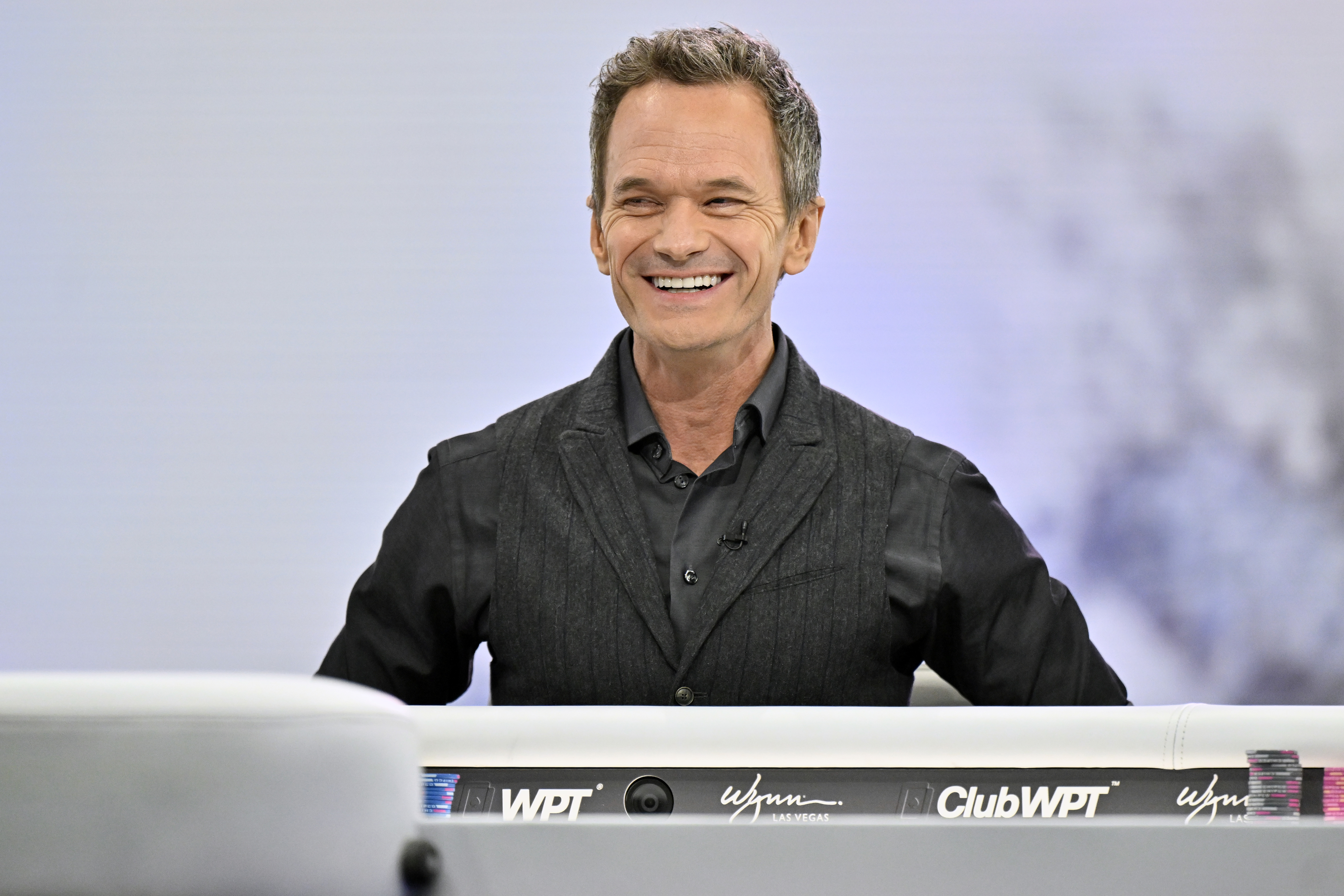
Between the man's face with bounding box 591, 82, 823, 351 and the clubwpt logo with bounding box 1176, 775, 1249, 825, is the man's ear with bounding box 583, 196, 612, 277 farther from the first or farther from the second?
the clubwpt logo with bounding box 1176, 775, 1249, 825

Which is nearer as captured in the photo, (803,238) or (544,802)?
(544,802)

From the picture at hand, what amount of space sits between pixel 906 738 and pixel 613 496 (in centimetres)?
52

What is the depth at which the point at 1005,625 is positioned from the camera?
1428mm

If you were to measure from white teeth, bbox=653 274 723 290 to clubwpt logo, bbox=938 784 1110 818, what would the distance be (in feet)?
2.00

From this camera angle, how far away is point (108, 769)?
642mm

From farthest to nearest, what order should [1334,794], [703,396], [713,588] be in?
[703,396], [713,588], [1334,794]

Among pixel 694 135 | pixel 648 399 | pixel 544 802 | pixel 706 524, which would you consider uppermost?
pixel 694 135

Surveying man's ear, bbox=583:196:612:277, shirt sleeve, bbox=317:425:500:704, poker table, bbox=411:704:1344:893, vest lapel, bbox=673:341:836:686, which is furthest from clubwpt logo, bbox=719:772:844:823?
man's ear, bbox=583:196:612:277

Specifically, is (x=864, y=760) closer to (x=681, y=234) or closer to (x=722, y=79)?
(x=681, y=234)

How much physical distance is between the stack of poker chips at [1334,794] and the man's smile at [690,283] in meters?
0.73

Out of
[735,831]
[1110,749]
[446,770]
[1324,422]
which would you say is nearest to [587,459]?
[446,770]

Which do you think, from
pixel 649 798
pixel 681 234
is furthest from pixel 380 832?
pixel 681 234

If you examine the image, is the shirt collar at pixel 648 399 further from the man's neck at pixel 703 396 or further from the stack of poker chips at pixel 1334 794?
the stack of poker chips at pixel 1334 794

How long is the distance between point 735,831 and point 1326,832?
1.01 ft
